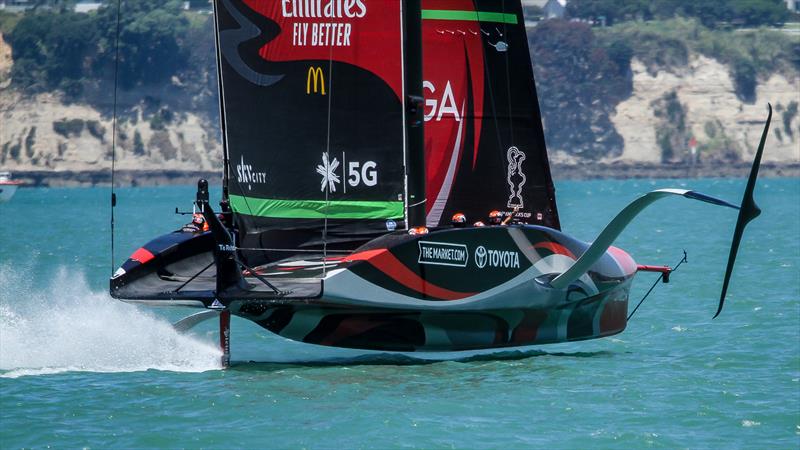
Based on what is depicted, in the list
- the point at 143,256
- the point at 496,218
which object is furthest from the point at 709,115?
the point at 143,256

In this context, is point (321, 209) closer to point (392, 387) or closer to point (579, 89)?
point (392, 387)

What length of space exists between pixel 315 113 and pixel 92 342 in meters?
3.90

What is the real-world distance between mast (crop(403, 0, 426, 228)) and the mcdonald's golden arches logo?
0.88m

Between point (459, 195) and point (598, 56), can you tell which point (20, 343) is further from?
point (598, 56)

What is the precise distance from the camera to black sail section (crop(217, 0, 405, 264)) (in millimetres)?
16062

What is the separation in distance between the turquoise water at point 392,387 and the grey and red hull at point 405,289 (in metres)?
0.39

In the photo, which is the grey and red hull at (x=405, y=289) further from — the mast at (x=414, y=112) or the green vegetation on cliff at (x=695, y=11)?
the green vegetation on cliff at (x=695, y=11)

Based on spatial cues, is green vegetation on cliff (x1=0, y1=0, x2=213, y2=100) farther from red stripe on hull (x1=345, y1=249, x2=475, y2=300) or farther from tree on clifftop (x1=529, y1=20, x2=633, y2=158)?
red stripe on hull (x1=345, y1=249, x2=475, y2=300)

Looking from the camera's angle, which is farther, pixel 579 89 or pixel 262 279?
pixel 579 89

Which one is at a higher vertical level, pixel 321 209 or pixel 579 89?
pixel 579 89

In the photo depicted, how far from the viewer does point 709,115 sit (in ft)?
404

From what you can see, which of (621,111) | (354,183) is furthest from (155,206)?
→ (354,183)

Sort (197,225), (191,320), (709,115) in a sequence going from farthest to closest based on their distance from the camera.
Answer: (709,115) → (197,225) → (191,320)

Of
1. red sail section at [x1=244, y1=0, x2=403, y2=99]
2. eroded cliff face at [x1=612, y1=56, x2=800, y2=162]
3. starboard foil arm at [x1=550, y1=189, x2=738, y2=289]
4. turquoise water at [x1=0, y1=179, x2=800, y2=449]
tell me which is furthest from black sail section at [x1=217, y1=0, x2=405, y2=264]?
eroded cliff face at [x1=612, y1=56, x2=800, y2=162]
